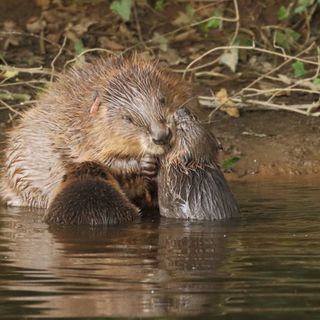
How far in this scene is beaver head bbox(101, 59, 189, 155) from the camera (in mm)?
8508

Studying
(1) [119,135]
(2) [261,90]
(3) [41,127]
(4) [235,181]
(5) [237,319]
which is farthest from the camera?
(2) [261,90]

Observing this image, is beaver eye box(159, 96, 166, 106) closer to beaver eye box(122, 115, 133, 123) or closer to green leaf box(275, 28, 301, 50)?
beaver eye box(122, 115, 133, 123)

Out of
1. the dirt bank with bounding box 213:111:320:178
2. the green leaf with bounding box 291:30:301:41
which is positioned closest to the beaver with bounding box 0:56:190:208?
the dirt bank with bounding box 213:111:320:178

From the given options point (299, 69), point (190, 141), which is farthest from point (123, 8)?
point (190, 141)

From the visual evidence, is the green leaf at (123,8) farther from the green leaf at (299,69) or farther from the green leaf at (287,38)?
the green leaf at (299,69)

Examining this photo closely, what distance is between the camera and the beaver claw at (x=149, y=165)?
8.72 m

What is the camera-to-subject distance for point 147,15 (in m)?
13.6

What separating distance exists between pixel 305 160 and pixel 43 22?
340cm

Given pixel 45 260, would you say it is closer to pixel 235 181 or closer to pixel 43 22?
pixel 235 181

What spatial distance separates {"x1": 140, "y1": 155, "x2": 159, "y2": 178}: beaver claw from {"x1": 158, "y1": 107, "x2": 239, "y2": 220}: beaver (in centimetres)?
9

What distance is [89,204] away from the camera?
8305mm

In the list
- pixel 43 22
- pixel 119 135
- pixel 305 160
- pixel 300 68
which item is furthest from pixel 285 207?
pixel 43 22

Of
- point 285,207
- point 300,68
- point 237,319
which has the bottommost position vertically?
point 237,319

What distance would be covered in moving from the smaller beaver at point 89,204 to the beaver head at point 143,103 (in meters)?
0.33
